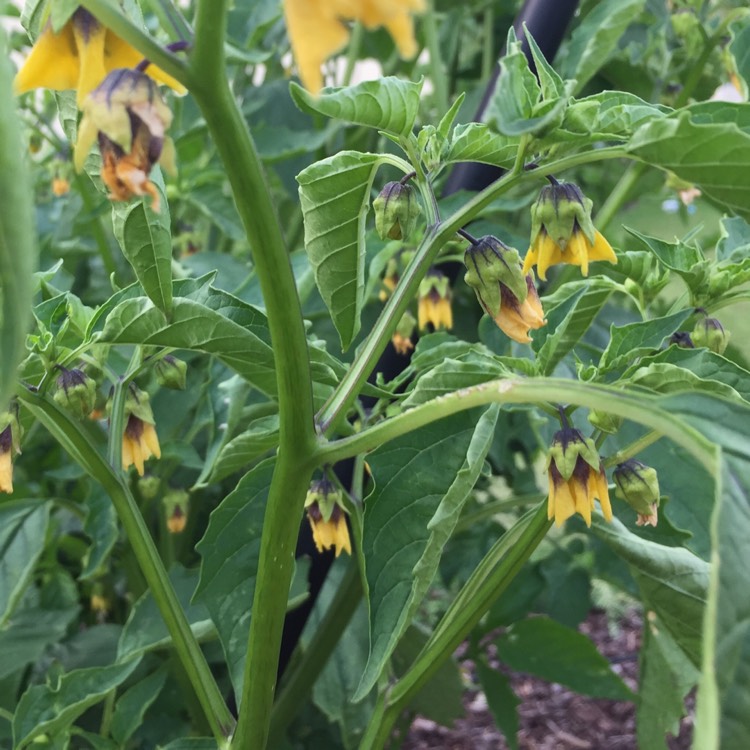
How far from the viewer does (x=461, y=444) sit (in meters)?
0.50

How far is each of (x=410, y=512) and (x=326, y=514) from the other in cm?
11

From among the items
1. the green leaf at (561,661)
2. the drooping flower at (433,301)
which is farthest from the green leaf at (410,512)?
the green leaf at (561,661)

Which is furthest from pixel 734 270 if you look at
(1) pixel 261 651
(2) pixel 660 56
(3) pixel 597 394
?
(2) pixel 660 56

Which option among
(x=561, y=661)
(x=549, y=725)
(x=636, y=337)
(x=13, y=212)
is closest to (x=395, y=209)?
(x=636, y=337)

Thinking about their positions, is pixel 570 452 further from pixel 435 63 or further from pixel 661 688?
pixel 435 63

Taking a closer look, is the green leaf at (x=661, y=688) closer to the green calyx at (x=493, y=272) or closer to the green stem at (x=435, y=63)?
the green calyx at (x=493, y=272)

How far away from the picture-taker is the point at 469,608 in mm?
515

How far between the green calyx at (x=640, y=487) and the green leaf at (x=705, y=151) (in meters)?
0.19

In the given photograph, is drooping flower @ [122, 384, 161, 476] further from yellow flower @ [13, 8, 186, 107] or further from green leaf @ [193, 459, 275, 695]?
yellow flower @ [13, 8, 186, 107]

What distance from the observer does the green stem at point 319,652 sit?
0.76 meters

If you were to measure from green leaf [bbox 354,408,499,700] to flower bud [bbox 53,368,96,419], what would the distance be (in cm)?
18

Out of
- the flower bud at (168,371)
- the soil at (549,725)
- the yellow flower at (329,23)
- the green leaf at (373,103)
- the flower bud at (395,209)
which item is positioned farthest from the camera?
the soil at (549,725)

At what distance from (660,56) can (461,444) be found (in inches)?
30.1

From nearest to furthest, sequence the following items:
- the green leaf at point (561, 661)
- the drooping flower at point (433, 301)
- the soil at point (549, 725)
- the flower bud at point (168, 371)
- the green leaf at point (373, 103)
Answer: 1. the green leaf at point (373, 103)
2. the flower bud at point (168, 371)
3. the drooping flower at point (433, 301)
4. the green leaf at point (561, 661)
5. the soil at point (549, 725)
